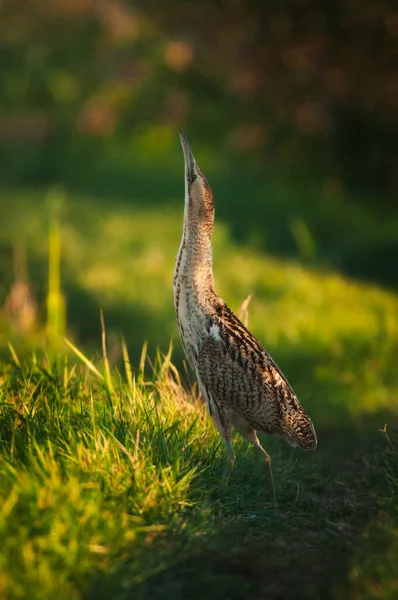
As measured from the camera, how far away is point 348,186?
617 inches

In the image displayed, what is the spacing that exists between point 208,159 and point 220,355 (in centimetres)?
1317

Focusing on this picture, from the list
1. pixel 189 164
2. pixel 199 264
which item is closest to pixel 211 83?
pixel 189 164

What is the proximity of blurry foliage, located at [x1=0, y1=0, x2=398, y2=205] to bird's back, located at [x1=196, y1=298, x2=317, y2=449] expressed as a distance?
9.40 meters

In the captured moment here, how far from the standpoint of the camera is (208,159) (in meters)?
17.6

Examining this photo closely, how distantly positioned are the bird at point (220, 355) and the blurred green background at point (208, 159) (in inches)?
159

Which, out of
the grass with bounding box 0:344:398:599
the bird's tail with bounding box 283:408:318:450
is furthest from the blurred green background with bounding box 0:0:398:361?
the bird's tail with bounding box 283:408:318:450

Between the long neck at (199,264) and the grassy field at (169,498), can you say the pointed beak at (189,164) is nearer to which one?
the long neck at (199,264)

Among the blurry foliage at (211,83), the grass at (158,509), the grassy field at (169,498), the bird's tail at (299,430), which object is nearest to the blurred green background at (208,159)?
the blurry foliage at (211,83)

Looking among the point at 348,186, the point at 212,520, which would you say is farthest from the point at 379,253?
the point at 212,520

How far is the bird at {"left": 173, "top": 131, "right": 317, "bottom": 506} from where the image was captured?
15.5 feet

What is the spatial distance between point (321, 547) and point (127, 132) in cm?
1597

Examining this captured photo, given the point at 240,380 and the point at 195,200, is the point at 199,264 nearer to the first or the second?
the point at 195,200

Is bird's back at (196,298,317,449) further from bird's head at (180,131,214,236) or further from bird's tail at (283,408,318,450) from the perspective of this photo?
bird's head at (180,131,214,236)

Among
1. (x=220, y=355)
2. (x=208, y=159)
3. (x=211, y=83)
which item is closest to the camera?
(x=220, y=355)
